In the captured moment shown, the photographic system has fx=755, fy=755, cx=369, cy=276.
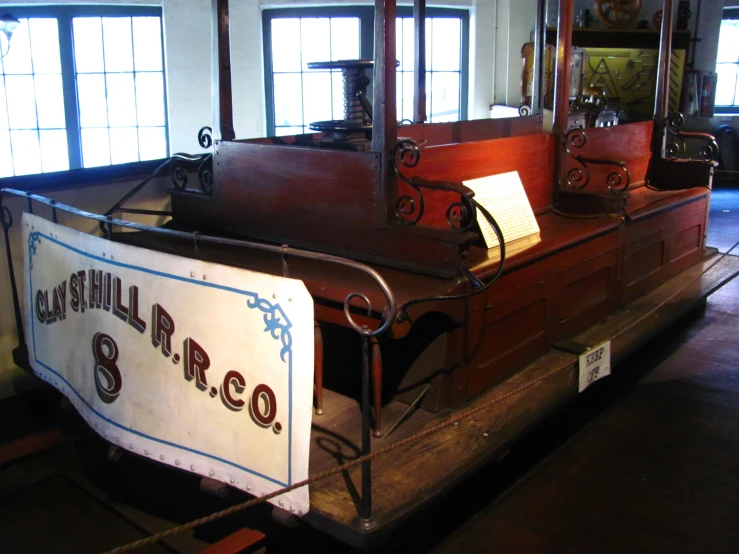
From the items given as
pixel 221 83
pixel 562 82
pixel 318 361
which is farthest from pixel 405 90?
pixel 318 361

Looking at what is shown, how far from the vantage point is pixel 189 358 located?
7.14 ft

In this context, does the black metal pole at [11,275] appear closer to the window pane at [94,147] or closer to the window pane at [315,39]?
the window pane at [94,147]

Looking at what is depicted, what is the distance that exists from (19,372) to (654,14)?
8.98 metres

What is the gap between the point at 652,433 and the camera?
132 inches

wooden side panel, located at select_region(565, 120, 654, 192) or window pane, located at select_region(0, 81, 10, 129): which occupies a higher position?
window pane, located at select_region(0, 81, 10, 129)

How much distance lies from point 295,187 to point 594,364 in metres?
1.40

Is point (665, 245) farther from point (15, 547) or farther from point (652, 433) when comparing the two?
point (15, 547)

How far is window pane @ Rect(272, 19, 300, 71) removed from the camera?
24.7 feet

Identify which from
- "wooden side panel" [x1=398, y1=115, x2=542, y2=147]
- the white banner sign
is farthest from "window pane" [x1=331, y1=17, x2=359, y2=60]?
the white banner sign

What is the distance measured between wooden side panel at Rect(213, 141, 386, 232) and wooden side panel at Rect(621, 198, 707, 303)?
1.65m

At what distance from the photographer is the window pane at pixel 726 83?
35.6 feet

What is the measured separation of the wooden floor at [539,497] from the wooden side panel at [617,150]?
4.31ft

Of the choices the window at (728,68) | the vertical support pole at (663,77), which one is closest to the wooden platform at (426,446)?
the vertical support pole at (663,77)

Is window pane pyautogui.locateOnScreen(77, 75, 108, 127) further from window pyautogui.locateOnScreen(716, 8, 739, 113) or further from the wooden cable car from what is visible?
window pyautogui.locateOnScreen(716, 8, 739, 113)
